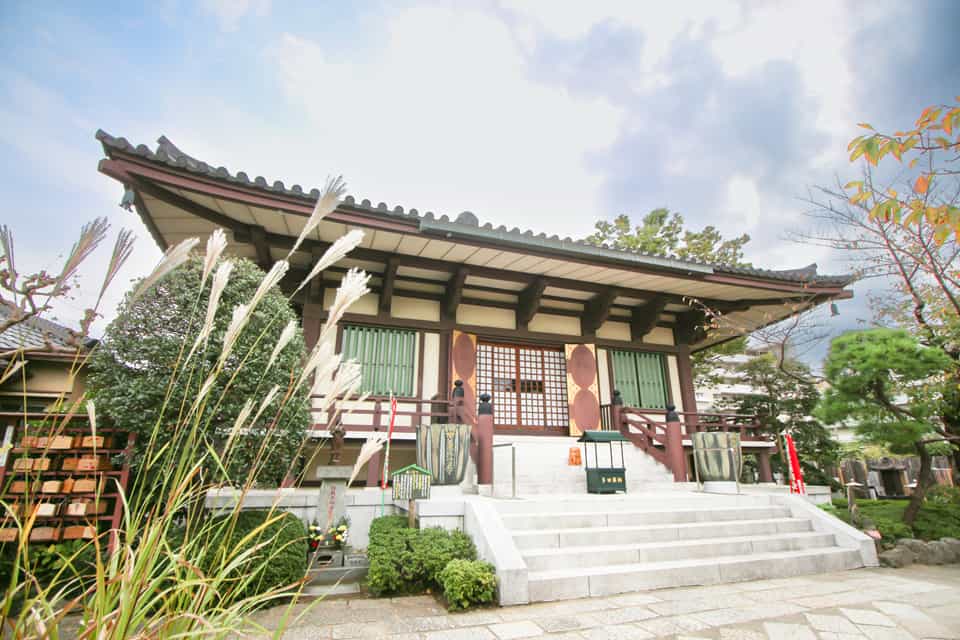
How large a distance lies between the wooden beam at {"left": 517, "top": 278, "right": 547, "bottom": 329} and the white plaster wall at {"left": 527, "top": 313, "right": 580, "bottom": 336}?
236 millimetres

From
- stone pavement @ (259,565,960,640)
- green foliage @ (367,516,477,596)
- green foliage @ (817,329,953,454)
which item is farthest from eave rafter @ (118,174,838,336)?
stone pavement @ (259,565,960,640)

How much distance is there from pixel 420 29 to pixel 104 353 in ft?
16.6

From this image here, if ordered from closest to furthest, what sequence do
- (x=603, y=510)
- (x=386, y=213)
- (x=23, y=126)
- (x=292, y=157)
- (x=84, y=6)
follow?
(x=23, y=126)
(x=84, y=6)
(x=292, y=157)
(x=603, y=510)
(x=386, y=213)

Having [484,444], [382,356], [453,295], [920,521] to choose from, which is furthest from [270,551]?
[920,521]

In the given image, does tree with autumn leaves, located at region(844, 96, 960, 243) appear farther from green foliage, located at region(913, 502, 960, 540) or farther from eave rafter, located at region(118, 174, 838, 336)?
green foliage, located at region(913, 502, 960, 540)

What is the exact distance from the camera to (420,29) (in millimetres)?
5730

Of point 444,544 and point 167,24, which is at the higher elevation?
point 167,24

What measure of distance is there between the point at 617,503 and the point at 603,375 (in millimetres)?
4392

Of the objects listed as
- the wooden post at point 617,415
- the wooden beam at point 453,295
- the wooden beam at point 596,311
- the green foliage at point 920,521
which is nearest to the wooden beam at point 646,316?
the wooden beam at point 596,311

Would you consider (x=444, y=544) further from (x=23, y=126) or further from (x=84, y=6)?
(x=84, y=6)

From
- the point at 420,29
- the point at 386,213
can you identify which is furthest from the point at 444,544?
the point at 420,29

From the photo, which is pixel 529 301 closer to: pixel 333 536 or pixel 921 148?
pixel 333 536

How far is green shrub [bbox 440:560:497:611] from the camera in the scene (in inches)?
136

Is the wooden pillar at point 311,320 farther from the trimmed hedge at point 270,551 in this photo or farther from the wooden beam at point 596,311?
the wooden beam at point 596,311
